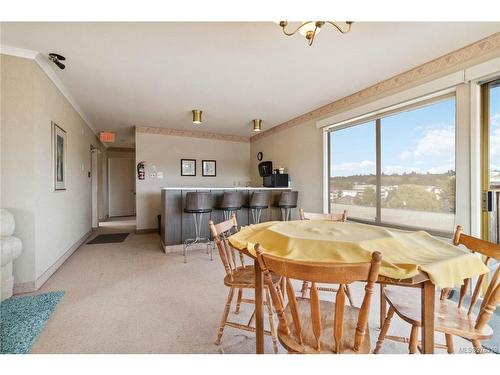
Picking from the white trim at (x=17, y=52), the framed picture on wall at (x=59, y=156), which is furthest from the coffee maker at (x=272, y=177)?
the white trim at (x=17, y=52)

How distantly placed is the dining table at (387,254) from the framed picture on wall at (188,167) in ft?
14.9

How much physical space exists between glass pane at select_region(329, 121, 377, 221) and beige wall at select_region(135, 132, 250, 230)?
2.93 meters

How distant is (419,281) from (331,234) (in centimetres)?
49

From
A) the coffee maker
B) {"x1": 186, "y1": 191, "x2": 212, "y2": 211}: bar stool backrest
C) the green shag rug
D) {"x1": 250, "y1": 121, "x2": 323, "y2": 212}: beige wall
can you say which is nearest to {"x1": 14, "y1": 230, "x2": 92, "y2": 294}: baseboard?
the green shag rug

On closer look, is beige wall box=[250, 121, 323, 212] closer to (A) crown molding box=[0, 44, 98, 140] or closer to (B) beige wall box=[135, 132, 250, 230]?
(B) beige wall box=[135, 132, 250, 230]

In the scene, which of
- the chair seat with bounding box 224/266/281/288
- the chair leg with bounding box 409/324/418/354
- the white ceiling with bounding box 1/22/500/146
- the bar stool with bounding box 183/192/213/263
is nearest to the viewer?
the chair leg with bounding box 409/324/418/354

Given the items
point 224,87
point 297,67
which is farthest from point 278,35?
point 224,87

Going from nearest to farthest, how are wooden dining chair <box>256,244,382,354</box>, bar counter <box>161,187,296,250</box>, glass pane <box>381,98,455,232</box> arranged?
wooden dining chair <box>256,244,382,354</box>, glass pane <box>381,98,455,232</box>, bar counter <box>161,187,296,250</box>

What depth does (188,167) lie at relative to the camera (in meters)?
5.76

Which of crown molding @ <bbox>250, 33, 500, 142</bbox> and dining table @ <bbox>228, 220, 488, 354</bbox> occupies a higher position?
crown molding @ <bbox>250, 33, 500, 142</bbox>

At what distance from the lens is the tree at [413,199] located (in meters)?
2.66

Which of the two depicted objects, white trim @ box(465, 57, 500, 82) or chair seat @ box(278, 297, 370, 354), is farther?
white trim @ box(465, 57, 500, 82)

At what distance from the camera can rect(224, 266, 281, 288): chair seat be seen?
5.16ft
